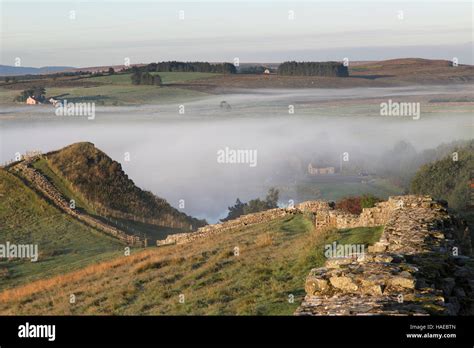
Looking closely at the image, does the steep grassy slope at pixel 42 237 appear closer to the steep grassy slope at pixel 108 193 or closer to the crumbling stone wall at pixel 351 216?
the steep grassy slope at pixel 108 193

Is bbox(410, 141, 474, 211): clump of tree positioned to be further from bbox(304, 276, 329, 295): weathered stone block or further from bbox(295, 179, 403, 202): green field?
bbox(304, 276, 329, 295): weathered stone block

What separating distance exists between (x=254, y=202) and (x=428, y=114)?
70388 millimetres

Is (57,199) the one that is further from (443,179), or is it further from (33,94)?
(33,94)

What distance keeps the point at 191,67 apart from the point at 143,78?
10.6m

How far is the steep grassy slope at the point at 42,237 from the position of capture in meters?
36.0

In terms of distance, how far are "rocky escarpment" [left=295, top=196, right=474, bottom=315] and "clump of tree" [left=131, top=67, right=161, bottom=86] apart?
346 ft

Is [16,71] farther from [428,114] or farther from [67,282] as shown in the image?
[67,282]

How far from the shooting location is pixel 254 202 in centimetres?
5922

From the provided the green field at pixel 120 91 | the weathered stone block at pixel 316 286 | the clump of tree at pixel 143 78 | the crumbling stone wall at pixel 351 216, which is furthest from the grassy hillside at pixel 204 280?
the clump of tree at pixel 143 78

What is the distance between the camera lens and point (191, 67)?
135750mm

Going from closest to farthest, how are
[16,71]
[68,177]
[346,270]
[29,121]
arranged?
1. [346,270]
2. [68,177]
3. [29,121]
4. [16,71]

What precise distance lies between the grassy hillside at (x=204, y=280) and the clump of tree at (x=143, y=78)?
92.0m

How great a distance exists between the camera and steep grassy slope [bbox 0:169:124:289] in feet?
118
